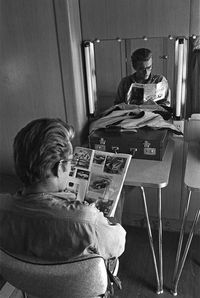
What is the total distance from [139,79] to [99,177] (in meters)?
0.66

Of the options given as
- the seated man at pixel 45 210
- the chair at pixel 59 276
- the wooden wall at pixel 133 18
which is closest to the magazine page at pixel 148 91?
the wooden wall at pixel 133 18

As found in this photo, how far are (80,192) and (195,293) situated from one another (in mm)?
856

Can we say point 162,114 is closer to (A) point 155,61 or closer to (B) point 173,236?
(A) point 155,61

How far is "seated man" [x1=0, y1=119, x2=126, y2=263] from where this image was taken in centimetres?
91

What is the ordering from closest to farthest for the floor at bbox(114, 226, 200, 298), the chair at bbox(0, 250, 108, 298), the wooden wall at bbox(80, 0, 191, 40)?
1. the chair at bbox(0, 250, 108, 298)
2. the wooden wall at bbox(80, 0, 191, 40)
3. the floor at bbox(114, 226, 200, 298)

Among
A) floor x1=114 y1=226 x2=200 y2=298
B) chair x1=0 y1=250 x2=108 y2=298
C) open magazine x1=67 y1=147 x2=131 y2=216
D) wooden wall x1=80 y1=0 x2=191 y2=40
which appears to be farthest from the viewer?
floor x1=114 y1=226 x2=200 y2=298

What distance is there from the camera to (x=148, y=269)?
6.08 feet

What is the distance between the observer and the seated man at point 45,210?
35.8 inches

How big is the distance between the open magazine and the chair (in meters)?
0.37

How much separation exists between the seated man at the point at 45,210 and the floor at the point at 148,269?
0.88m

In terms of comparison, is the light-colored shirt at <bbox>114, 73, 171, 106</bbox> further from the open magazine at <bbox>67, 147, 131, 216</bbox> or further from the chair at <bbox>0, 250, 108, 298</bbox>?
the chair at <bbox>0, 250, 108, 298</bbox>

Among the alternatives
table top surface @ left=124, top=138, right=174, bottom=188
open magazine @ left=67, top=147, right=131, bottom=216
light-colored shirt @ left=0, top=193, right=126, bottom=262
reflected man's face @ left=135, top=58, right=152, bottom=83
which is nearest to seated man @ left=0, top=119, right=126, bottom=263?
light-colored shirt @ left=0, top=193, right=126, bottom=262

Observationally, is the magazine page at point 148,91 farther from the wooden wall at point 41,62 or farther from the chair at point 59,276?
the chair at point 59,276

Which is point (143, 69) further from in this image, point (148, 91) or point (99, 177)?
point (99, 177)
